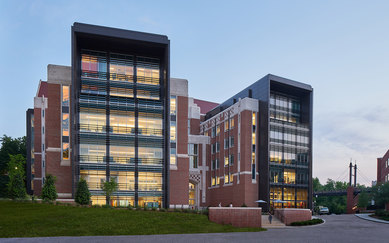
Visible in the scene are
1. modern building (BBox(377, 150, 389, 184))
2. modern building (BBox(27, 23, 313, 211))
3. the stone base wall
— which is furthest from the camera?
modern building (BBox(377, 150, 389, 184))

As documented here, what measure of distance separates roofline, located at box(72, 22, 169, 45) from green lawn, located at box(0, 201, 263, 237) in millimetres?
25810

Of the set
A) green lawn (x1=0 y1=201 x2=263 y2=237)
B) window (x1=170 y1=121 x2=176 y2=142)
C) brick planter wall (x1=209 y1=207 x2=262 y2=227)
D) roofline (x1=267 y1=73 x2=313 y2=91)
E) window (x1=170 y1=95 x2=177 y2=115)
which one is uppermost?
roofline (x1=267 y1=73 x2=313 y2=91)

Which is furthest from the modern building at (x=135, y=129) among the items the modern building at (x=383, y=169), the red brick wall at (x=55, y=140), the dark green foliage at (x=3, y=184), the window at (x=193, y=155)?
the dark green foliage at (x=3, y=184)

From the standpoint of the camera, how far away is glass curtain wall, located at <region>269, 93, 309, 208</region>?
218 ft

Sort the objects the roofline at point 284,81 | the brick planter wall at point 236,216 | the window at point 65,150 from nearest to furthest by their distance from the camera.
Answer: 1. the brick planter wall at point 236,216
2. the window at point 65,150
3. the roofline at point 284,81

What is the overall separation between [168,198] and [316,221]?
2134 cm

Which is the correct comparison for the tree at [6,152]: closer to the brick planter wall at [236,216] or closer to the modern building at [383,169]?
the brick planter wall at [236,216]

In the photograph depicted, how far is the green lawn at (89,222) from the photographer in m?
28.6

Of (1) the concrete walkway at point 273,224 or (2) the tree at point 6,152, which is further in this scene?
(2) the tree at point 6,152

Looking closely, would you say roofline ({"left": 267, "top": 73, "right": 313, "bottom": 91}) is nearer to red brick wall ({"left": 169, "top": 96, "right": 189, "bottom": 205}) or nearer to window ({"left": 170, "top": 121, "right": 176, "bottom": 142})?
red brick wall ({"left": 169, "top": 96, "right": 189, "bottom": 205})

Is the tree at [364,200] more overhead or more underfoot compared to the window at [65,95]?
more underfoot

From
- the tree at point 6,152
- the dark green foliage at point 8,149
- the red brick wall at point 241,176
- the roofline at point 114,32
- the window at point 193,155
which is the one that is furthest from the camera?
the dark green foliage at point 8,149

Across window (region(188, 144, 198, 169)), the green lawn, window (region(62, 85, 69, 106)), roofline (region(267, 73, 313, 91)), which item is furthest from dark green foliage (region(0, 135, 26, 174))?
roofline (region(267, 73, 313, 91))

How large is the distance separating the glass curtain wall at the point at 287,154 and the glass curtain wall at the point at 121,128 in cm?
2385
